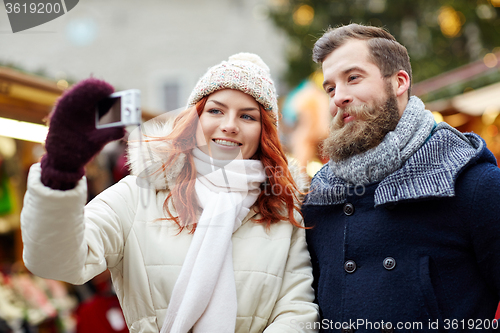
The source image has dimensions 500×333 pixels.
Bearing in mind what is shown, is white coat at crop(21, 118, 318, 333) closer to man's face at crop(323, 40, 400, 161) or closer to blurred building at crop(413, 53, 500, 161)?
man's face at crop(323, 40, 400, 161)

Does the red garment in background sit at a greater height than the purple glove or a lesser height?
lesser

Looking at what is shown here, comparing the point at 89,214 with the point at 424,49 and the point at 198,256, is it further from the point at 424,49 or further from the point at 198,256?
the point at 424,49

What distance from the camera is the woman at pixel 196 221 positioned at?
4.88ft

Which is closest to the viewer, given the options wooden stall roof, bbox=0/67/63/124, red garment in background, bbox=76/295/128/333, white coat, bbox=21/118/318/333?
white coat, bbox=21/118/318/333

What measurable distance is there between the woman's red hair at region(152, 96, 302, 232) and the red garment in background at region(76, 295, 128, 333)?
8.09 feet

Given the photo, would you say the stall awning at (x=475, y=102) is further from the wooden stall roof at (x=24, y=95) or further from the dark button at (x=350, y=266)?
the wooden stall roof at (x=24, y=95)

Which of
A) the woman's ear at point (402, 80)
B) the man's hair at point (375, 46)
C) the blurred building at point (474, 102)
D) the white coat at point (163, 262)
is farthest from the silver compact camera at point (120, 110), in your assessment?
the blurred building at point (474, 102)

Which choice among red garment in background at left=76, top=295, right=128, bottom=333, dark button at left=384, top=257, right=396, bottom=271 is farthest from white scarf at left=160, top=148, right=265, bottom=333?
red garment in background at left=76, top=295, right=128, bottom=333

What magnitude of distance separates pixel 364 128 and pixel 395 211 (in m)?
0.39

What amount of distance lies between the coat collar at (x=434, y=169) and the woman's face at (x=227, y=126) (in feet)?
2.32

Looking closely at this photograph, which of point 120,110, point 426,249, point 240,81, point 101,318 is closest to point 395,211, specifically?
point 426,249

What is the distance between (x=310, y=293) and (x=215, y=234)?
535mm

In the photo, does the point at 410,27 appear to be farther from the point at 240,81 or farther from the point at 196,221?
the point at 196,221

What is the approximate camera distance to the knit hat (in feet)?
7.52
